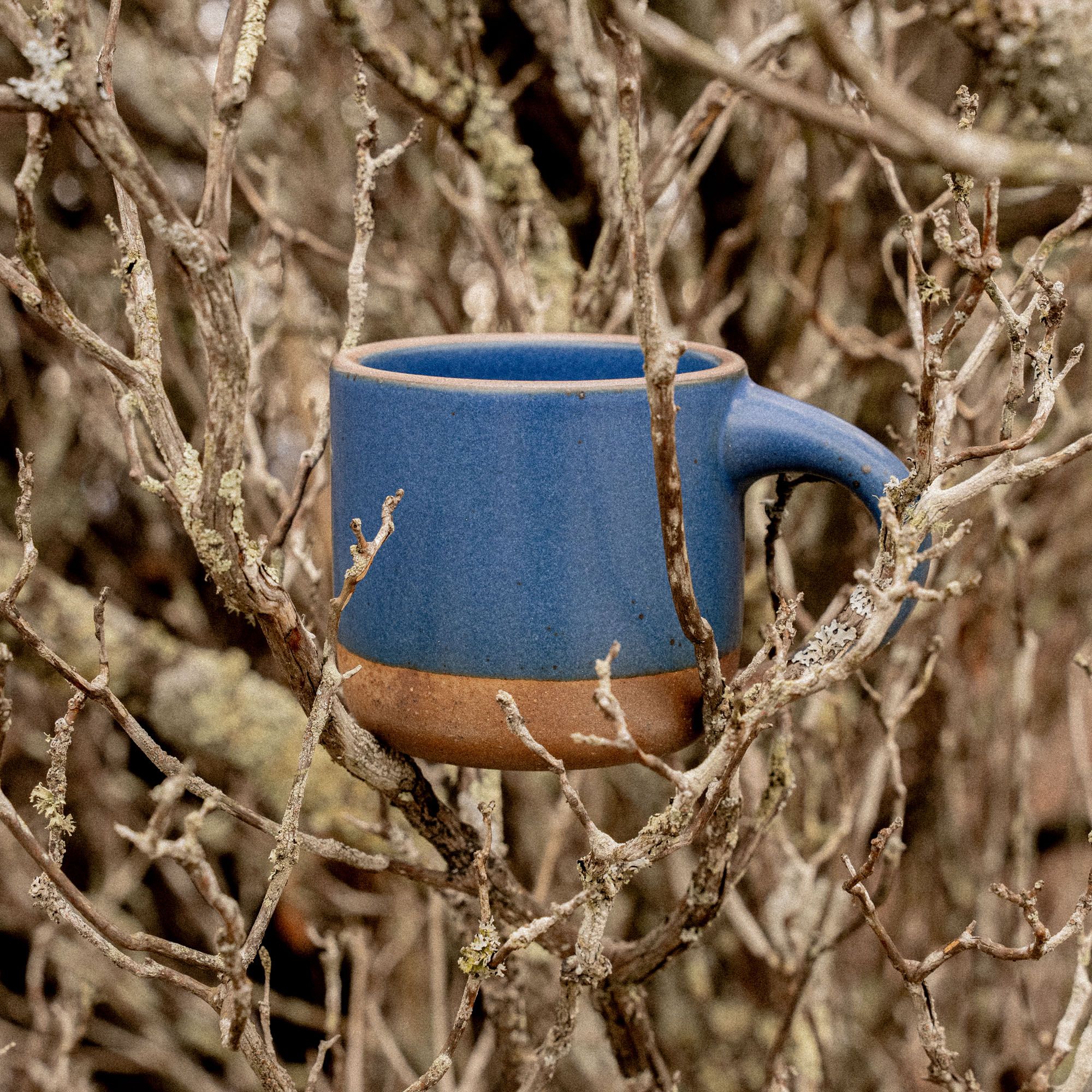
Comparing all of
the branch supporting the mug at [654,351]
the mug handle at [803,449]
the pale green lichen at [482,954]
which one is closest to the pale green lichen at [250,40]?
the branch supporting the mug at [654,351]

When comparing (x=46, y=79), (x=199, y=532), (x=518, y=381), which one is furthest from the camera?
(x=518, y=381)

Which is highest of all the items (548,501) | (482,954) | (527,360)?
(527,360)

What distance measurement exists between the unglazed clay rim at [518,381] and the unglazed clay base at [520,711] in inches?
5.7

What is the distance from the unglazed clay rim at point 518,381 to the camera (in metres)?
0.56

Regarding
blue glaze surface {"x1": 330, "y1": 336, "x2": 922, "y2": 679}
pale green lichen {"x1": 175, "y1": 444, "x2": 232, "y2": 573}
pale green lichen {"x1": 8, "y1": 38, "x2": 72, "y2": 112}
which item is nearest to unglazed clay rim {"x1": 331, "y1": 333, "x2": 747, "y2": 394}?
blue glaze surface {"x1": 330, "y1": 336, "x2": 922, "y2": 679}

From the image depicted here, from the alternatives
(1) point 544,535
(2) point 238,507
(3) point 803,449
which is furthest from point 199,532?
(3) point 803,449

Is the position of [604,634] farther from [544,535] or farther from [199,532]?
[199,532]

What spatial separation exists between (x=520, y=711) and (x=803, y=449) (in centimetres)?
20

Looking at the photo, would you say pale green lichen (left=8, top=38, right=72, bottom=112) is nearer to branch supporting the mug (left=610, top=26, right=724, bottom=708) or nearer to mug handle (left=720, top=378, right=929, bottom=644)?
branch supporting the mug (left=610, top=26, right=724, bottom=708)

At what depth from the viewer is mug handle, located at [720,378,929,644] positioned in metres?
0.59

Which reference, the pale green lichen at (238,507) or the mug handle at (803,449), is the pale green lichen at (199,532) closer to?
the pale green lichen at (238,507)

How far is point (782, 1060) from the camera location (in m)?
0.98

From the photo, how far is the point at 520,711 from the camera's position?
0.58m

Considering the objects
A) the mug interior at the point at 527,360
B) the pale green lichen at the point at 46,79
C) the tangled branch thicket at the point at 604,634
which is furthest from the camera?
the mug interior at the point at 527,360
